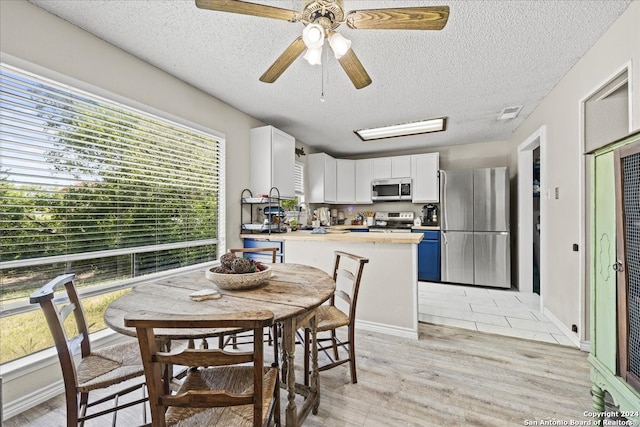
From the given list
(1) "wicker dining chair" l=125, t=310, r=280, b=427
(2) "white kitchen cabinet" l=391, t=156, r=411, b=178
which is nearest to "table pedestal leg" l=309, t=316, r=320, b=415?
(1) "wicker dining chair" l=125, t=310, r=280, b=427

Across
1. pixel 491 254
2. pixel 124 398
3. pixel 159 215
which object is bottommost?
pixel 124 398

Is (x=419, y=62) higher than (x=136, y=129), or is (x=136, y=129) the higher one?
(x=419, y=62)

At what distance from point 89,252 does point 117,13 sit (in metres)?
1.65

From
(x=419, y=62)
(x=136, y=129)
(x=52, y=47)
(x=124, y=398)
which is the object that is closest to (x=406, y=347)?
(x=124, y=398)

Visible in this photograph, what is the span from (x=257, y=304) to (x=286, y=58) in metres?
1.48

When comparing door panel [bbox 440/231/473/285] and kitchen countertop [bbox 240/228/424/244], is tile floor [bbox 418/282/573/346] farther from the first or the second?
kitchen countertop [bbox 240/228/424/244]

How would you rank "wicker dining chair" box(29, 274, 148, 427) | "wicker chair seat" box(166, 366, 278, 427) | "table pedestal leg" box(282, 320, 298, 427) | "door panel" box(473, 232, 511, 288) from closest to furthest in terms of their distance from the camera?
"wicker chair seat" box(166, 366, 278, 427) < "wicker dining chair" box(29, 274, 148, 427) < "table pedestal leg" box(282, 320, 298, 427) < "door panel" box(473, 232, 511, 288)

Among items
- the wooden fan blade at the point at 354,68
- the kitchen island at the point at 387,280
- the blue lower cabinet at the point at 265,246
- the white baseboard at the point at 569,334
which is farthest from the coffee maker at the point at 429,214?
the wooden fan blade at the point at 354,68

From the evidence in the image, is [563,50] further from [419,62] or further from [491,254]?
[491,254]

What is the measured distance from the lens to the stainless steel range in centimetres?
523

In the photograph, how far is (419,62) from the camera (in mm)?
2344

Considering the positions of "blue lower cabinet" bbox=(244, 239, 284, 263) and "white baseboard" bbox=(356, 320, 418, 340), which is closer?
"white baseboard" bbox=(356, 320, 418, 340)

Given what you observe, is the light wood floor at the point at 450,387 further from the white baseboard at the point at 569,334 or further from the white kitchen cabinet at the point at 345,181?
the white kitchen cabinet at the point at 345,181

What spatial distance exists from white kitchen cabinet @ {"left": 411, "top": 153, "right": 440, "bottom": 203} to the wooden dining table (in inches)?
149
